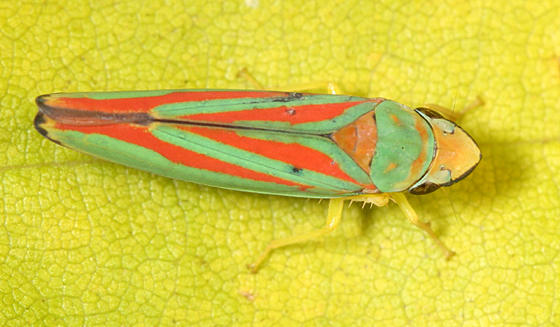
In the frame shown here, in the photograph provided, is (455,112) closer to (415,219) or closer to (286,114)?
(415,219)

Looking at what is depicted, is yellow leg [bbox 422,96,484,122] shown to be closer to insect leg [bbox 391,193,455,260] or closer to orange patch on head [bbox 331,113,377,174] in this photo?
orange patch on head [bbox 331,113,377,174]

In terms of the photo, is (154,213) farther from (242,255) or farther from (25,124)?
(25,124)

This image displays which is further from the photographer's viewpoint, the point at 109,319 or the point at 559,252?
the point at 559,252

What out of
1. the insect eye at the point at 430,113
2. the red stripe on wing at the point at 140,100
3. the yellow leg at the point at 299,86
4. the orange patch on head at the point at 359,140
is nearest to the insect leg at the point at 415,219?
the orange patch on head at the point at 359,140

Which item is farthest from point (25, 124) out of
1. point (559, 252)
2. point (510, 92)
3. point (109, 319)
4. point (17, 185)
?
point (559, 252)

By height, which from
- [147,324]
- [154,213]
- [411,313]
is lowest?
[411,313]

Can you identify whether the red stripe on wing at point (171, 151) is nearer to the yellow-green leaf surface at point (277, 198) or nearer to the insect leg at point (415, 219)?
the yellow-green leaf surface at point (277, 198)

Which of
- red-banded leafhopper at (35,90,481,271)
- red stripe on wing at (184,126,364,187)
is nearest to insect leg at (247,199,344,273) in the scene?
red-banded leafhopper at (35,90,481,271)
